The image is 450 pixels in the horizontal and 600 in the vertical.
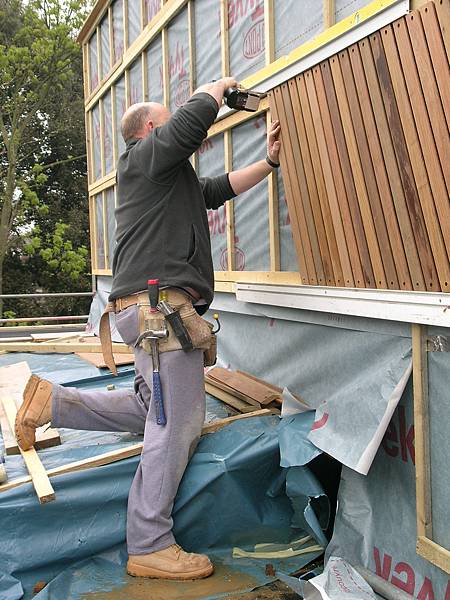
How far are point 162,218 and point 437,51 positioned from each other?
4.27 feet

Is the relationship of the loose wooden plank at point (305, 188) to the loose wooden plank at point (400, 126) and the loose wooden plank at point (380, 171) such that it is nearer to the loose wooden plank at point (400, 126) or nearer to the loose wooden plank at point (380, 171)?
the loose wooden plank at point (380, 171)

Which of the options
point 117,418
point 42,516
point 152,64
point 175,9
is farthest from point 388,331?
point 152,64

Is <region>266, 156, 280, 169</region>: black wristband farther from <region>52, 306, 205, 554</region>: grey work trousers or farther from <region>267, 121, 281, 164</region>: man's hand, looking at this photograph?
<region>52, 306, 205, 554</region>: grey work trousers

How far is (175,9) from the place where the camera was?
465 centimetres

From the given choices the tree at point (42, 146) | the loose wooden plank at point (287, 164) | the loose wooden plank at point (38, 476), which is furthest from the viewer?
the tree at point (42, 146)

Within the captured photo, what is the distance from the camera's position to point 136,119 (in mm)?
2848

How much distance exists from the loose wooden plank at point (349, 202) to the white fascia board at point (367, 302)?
92mm

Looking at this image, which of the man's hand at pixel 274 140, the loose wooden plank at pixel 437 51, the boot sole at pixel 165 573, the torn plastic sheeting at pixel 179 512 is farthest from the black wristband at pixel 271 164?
the boot sole at pixel 165 573

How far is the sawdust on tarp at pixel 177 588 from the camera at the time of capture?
236 centimetres

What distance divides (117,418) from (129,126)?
1.43 m

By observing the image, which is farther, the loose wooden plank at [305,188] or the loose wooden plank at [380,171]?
the loose wooden plank at [305,188]

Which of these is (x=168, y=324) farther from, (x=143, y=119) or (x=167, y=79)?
(x=167, y=79)

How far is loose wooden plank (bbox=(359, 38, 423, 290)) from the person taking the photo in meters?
2.19

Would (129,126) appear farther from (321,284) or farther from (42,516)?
(42,516)
